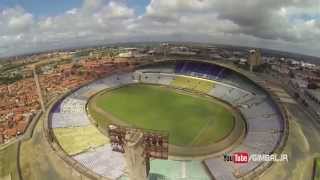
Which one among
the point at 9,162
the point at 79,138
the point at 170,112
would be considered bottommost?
the point at 9,162

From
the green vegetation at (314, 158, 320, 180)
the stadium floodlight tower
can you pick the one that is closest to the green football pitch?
the green vegetation at (314, 158, 320, 180)

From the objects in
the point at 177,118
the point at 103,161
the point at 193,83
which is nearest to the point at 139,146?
the point at 103,161

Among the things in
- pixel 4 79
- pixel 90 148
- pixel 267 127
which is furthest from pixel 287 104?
pixel 4 79

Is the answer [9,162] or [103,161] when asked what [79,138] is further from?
[9,162]

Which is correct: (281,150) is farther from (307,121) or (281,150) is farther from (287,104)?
(287,104)

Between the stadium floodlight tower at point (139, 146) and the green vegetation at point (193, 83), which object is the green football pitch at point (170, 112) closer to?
the green vegetation at point (193, 83)

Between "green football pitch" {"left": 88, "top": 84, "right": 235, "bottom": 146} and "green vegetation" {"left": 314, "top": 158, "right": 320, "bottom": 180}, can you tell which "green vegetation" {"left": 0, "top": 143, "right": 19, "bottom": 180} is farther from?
"green vegetation" {"left": 314, "top": 158, "right": 320, "bottom": 180}

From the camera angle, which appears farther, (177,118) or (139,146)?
(177,118)
